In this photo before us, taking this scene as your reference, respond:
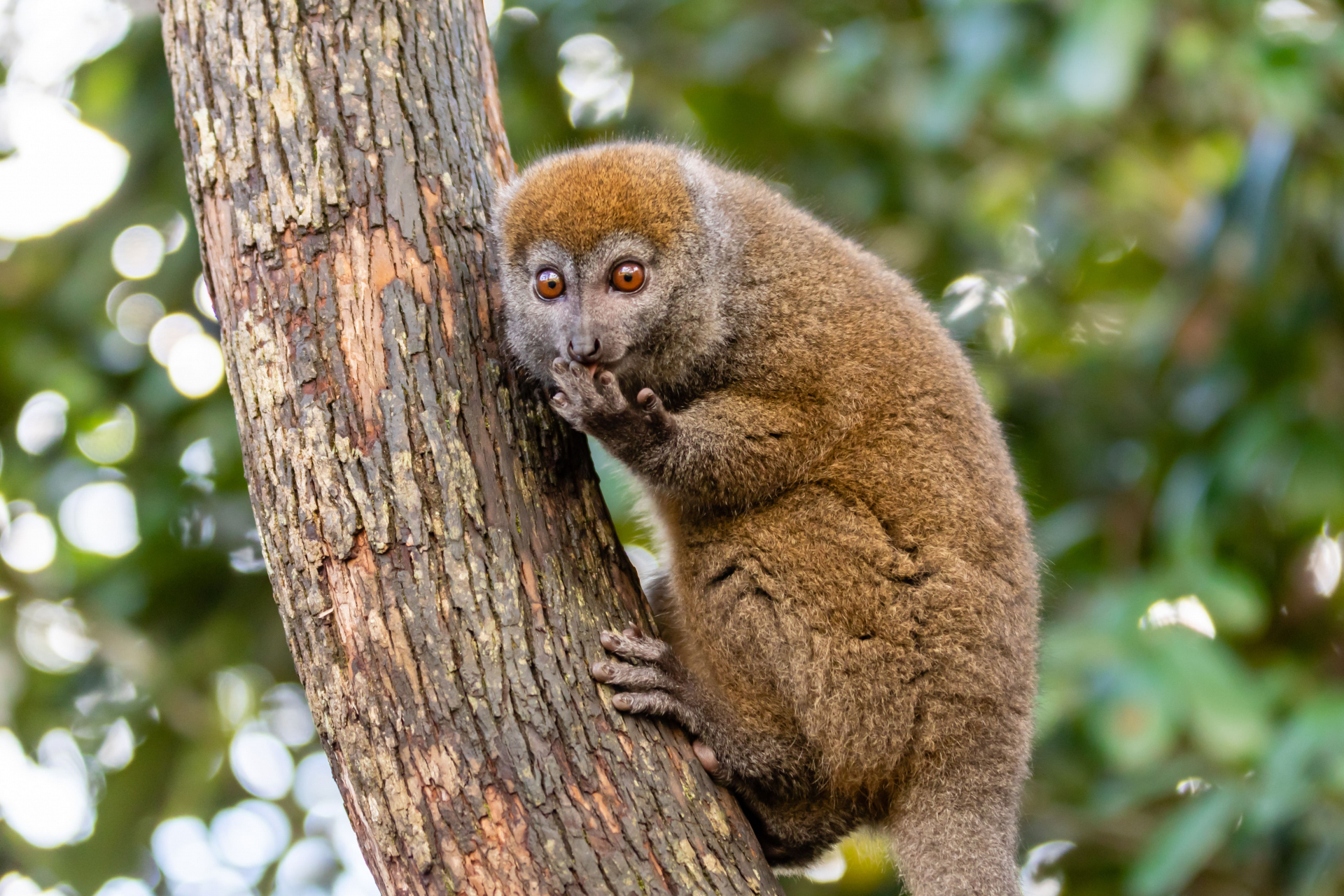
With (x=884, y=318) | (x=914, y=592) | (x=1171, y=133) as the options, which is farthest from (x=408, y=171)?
(x=1171, y=133)

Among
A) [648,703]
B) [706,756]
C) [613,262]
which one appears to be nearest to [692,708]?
[706,756]

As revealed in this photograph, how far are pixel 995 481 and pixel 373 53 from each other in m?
2.57

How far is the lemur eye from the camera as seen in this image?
423 cm

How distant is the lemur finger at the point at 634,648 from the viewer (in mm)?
3357

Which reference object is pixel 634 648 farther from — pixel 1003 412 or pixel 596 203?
pixel 1003 412

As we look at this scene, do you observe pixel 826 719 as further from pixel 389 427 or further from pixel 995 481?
pixel 389 427

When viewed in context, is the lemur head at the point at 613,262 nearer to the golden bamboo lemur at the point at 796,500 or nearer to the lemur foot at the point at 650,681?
the golden bamboo lemur at the point at 796,500

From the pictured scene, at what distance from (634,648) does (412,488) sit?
776mm

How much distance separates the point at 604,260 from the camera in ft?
14.0

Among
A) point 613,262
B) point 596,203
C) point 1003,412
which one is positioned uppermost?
point 596,203

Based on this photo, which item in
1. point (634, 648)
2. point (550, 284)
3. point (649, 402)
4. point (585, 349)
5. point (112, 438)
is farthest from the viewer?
point (112, 438)

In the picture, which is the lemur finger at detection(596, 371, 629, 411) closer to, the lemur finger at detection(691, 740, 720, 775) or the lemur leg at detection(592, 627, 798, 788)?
the lemur leg at detection(592, 627, 798, 788)

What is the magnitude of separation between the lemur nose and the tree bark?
1.07ft

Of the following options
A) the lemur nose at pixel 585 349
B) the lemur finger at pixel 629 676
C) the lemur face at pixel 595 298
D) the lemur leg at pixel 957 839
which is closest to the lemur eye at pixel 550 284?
the lemur face at pixel 595 298
